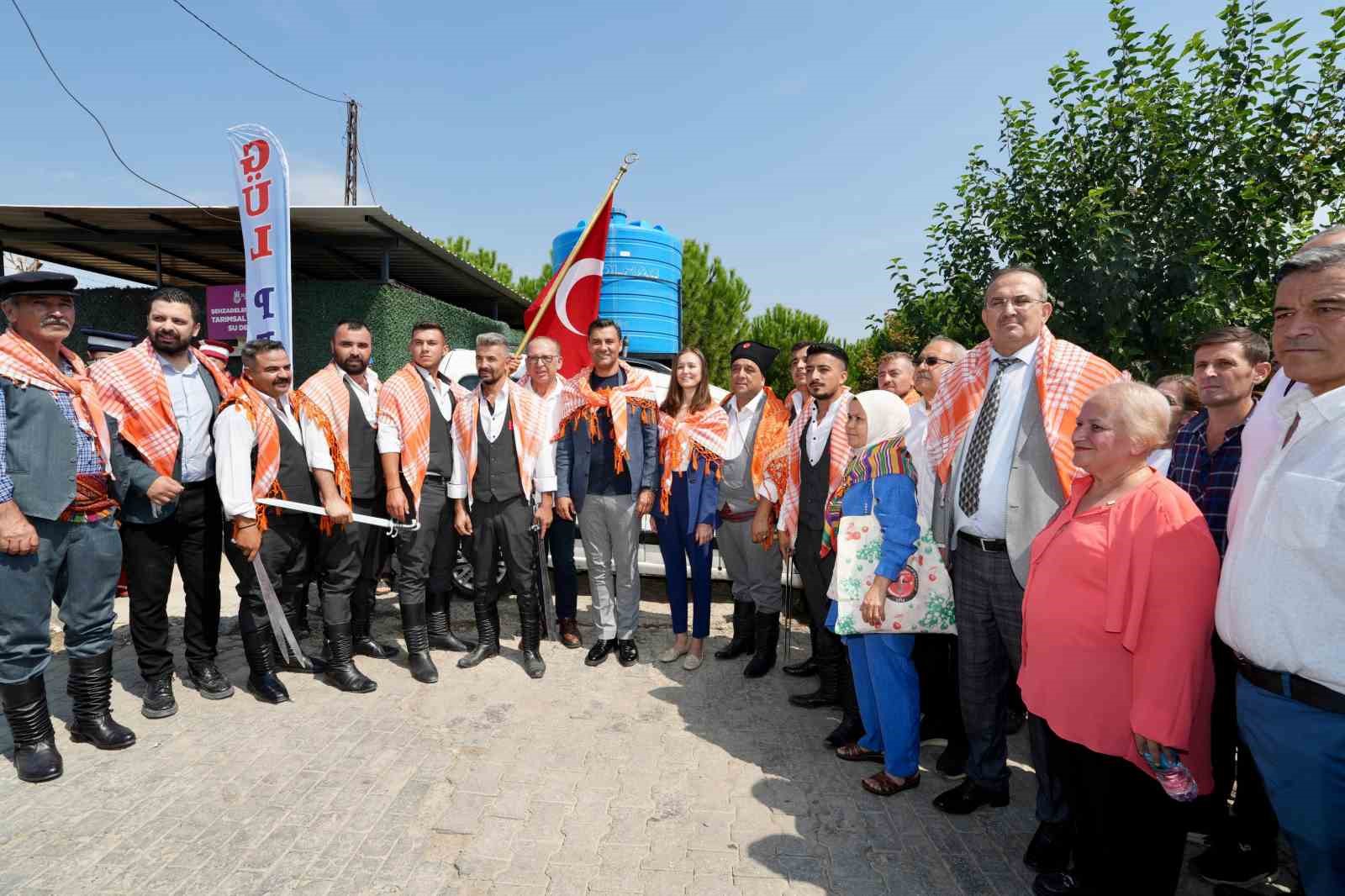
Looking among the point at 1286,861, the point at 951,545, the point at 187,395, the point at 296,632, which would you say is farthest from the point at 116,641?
the point at 1286,861

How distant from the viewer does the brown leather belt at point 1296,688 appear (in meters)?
1.47

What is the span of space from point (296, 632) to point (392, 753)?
203 centimetres

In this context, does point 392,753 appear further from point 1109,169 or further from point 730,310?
point 730,310

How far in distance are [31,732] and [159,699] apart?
2.00 feet

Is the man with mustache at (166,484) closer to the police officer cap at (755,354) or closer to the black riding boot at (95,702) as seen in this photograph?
the black riding boot at (95,702)

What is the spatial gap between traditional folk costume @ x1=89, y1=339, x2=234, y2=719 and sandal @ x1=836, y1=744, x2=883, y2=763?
134 inches

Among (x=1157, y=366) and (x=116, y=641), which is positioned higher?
(x=1157, y=366)

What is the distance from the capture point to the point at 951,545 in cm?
279

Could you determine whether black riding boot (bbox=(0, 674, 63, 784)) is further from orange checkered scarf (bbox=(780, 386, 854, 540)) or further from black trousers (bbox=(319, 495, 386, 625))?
orange checkered scarf (bbox=(780, 386, 854, 540))

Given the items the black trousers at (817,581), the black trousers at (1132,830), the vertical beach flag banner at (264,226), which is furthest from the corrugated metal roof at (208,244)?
the black trousers at (1132,830)

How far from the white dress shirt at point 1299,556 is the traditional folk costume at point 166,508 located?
171 inches

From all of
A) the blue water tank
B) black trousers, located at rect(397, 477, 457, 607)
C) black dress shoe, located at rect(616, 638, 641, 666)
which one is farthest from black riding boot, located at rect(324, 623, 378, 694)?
the blue water tank

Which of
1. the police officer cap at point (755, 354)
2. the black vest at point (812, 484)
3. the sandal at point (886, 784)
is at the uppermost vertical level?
the police officer cap at point (755, 354)

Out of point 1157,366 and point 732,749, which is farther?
point 1157,366
